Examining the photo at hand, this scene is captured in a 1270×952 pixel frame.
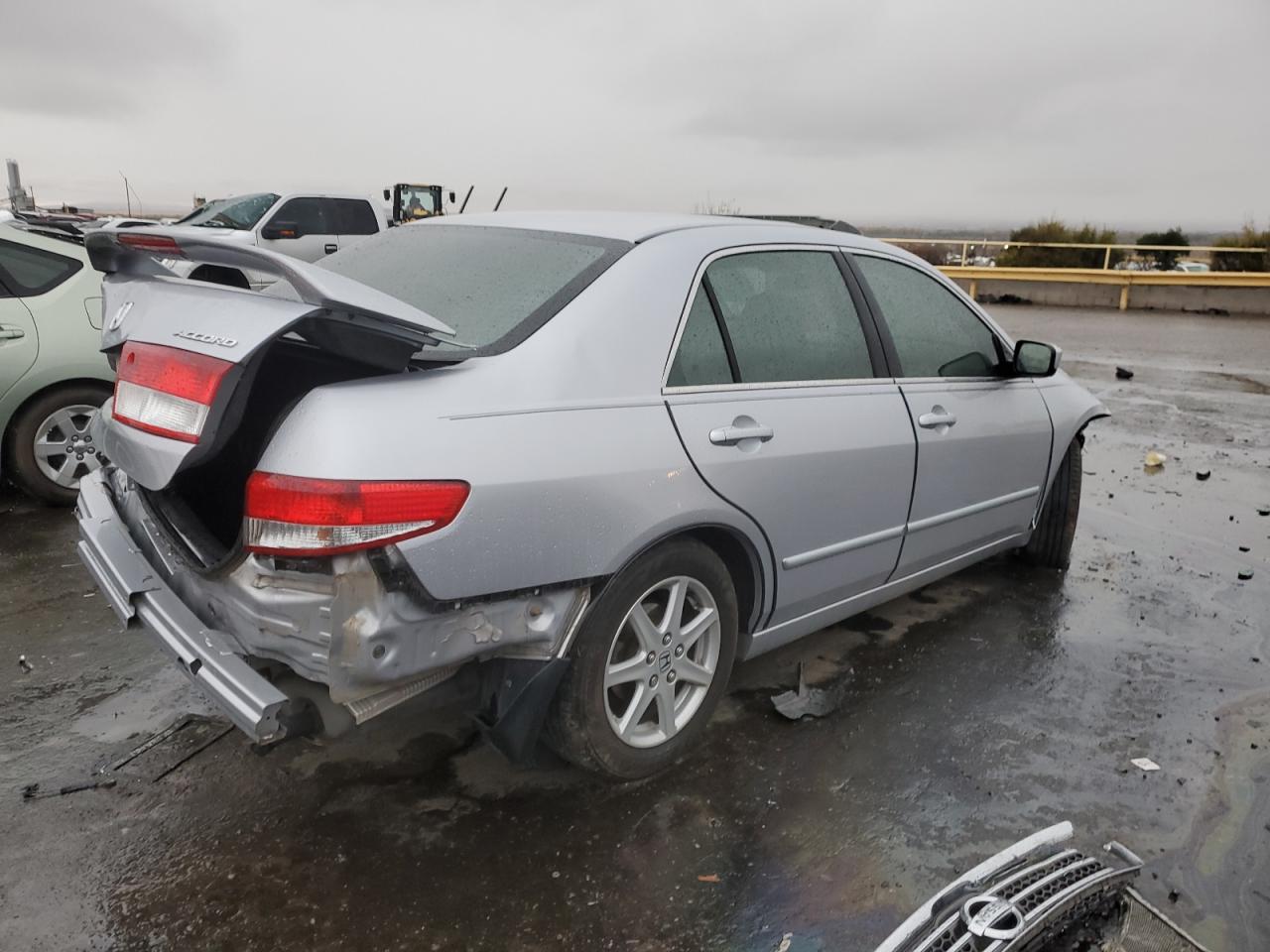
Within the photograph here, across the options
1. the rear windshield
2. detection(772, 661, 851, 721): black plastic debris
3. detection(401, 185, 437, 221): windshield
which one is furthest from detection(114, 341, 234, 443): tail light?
detection(401, 185, 437, 221): windshield

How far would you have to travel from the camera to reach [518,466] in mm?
2299

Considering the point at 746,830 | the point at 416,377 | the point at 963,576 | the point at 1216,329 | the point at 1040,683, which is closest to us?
the point at 416,377

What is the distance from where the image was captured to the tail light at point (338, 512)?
2.11m

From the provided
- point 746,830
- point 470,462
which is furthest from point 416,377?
point 746,830

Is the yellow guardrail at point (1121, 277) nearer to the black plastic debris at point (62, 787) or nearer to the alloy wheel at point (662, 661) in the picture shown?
the alloy wheel at point (662, 661)

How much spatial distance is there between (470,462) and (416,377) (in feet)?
0.87

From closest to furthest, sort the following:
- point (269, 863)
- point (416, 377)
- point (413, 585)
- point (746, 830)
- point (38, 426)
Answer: point (413, 585)
point (416, 377)
point (269, 863)
point (746, 830)
point (38, 426)

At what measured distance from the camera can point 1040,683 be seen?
3.67 metres

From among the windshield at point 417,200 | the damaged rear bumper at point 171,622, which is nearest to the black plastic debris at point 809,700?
the damaged rear bumper at point 171,622

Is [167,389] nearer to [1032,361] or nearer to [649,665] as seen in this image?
[649,665]

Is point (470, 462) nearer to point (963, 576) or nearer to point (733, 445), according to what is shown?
point (733, 445)

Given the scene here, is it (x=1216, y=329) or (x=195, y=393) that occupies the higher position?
(x=195, y=393)

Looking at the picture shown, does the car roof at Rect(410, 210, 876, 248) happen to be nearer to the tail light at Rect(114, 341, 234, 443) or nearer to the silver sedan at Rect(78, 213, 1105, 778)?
the silver sedan at Rect(78, 213, 1105, 778)

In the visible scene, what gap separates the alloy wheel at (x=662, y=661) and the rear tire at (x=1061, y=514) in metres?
2.46
